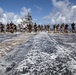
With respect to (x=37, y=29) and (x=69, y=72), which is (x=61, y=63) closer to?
(x=69, y=72)

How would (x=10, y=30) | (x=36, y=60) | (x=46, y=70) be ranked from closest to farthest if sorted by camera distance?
(x=46, y=70), (x=36, y=60), (x=10, y=30)

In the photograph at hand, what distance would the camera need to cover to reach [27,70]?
5270 mm

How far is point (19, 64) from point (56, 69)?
1.29m

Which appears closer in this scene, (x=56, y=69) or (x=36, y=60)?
(x=56, y=69)

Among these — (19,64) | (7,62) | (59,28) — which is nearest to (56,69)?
(19,64)

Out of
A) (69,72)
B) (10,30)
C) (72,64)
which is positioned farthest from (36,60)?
(10,30)

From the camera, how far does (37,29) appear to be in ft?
128

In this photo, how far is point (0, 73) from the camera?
4.97m

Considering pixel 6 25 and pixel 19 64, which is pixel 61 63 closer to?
pixel 19 64

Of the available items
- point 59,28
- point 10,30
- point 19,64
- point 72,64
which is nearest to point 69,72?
point 72,64

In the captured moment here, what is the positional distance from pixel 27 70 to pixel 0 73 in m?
0.78

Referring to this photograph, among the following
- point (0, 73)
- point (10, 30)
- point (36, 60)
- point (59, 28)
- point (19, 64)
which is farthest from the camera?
point (59, 28)

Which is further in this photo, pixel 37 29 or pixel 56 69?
pixel 37 29

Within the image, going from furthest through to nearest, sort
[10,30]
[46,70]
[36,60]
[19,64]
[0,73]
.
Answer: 1. [10,30]
2. [36,60]
3. [19,64]
4. [46,70]
5. [0,73]
